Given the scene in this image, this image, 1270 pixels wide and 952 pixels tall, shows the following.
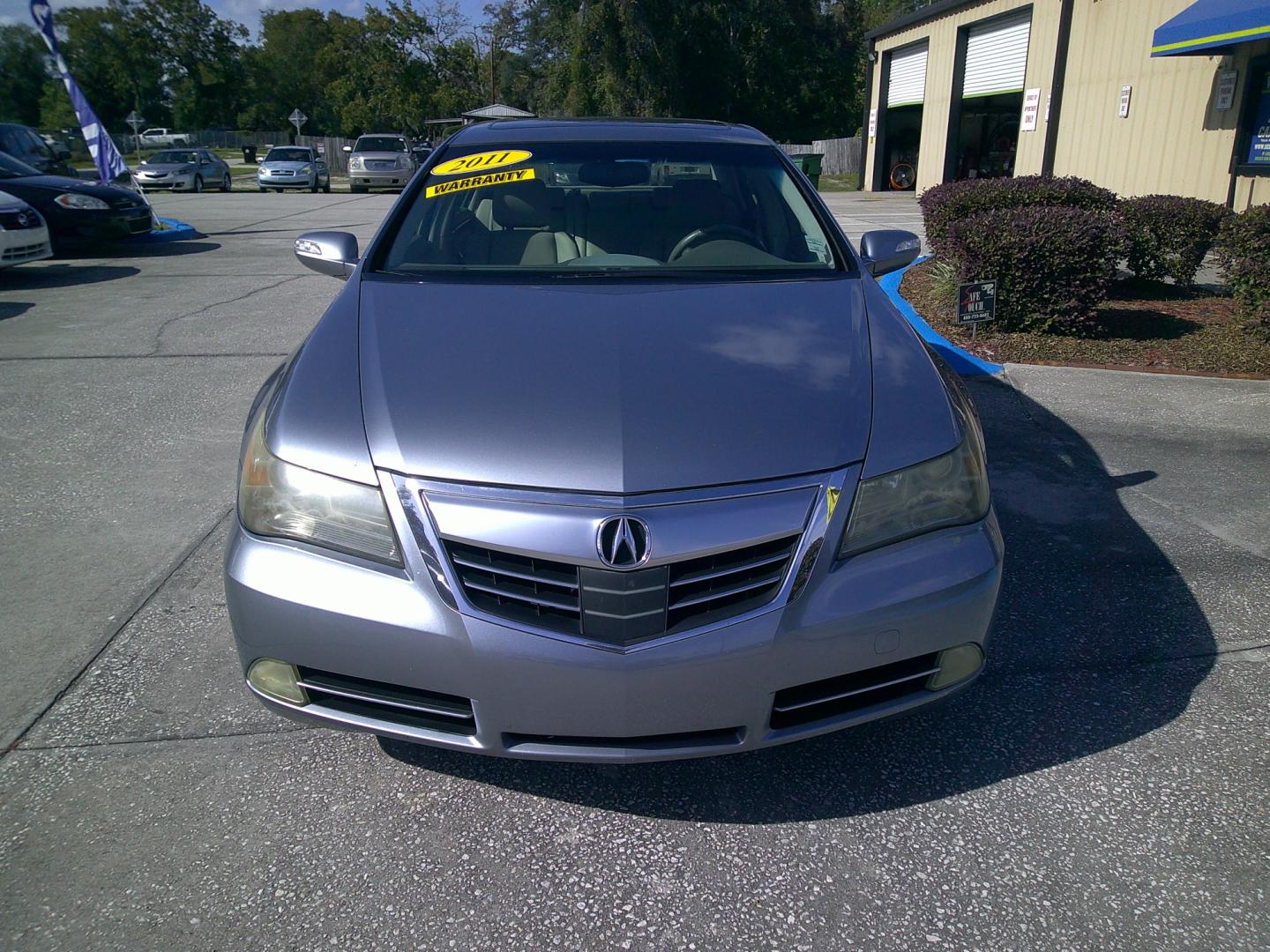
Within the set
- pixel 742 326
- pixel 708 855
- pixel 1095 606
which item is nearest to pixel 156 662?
pixel 708 855

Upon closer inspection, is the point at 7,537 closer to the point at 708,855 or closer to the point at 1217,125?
the point at 708,855

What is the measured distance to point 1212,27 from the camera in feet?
36.5

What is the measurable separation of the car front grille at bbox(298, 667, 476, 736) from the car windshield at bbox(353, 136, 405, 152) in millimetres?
31202

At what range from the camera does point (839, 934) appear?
82.7 inches

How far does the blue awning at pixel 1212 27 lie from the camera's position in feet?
34.2

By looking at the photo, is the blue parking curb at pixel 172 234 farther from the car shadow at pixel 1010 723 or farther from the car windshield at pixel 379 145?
the car windshield at pixel 379 145

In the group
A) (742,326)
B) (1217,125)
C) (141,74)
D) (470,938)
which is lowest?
(470,938)

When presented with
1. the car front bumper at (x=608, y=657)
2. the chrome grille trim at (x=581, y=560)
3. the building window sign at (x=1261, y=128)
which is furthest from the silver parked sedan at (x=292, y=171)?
the chrome grille trim at (x=581, y=560)

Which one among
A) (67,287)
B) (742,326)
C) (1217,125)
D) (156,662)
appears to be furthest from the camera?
(1217,125)

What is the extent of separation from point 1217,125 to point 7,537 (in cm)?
1447

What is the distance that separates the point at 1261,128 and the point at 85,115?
1685cm

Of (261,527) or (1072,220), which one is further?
(1072,220)

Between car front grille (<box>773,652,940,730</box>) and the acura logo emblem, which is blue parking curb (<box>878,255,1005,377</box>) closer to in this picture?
car front grille (<box>773,652,940,730</box>)

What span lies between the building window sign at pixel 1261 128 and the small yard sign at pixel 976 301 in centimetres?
718
